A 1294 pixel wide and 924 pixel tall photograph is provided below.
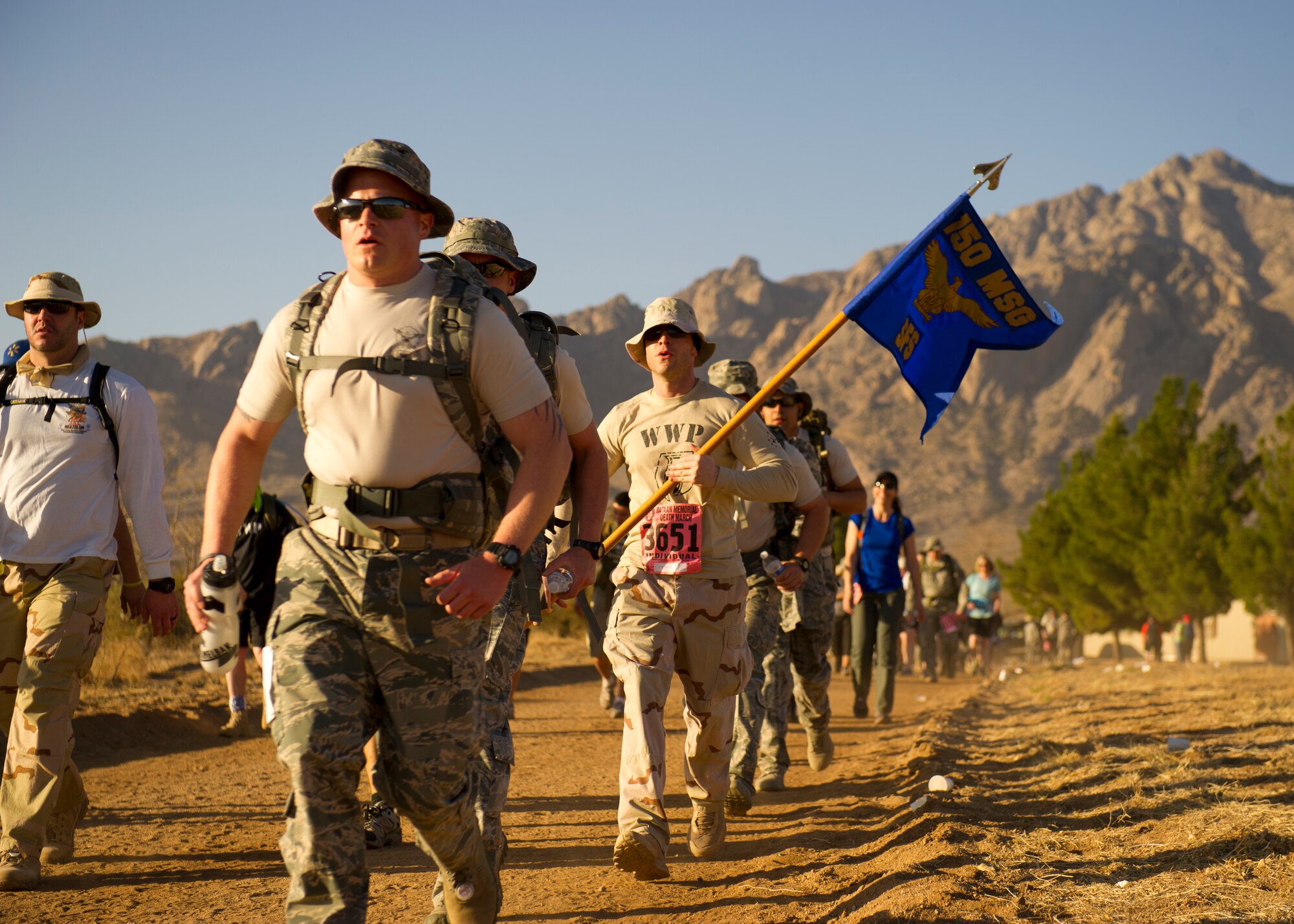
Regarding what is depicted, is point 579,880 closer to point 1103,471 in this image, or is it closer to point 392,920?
point 392,920

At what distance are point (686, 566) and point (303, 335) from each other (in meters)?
2.65

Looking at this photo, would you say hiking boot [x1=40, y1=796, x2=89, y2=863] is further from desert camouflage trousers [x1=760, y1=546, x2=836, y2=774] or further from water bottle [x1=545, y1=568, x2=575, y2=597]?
desert camouflage trousers [x1=760, y1=546, x2=836, y2=774]

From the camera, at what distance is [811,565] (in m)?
8.73

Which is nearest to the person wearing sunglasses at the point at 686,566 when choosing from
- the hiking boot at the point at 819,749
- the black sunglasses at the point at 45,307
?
the black sunglasses at the point at 45,307

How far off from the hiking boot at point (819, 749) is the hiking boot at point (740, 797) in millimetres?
1841

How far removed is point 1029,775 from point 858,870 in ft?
10.2

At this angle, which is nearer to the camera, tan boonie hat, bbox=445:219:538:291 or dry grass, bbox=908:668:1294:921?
dry grass, bbox=908:668:1294:921

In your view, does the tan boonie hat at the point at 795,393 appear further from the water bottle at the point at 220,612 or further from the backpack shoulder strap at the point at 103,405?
the water bottle at the point at 220,612

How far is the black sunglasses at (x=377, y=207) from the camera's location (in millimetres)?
3609

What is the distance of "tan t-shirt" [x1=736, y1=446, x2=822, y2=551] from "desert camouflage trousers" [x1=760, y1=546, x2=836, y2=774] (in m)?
0.65

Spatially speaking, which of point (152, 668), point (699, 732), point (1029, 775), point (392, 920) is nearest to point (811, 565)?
point (1029, 775)

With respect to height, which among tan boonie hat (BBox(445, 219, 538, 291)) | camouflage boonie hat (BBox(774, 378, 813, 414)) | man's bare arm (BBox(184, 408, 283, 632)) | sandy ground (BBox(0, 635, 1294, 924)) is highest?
tan boonie hat (BBox(445, 219, 538, 291))

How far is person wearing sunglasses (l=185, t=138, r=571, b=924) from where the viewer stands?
3377 mm

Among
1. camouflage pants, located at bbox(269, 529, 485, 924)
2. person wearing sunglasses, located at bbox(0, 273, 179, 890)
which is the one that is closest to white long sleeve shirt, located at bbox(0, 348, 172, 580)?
person wearing sunglasses, located at bbox(0, 273, 179, 890)
